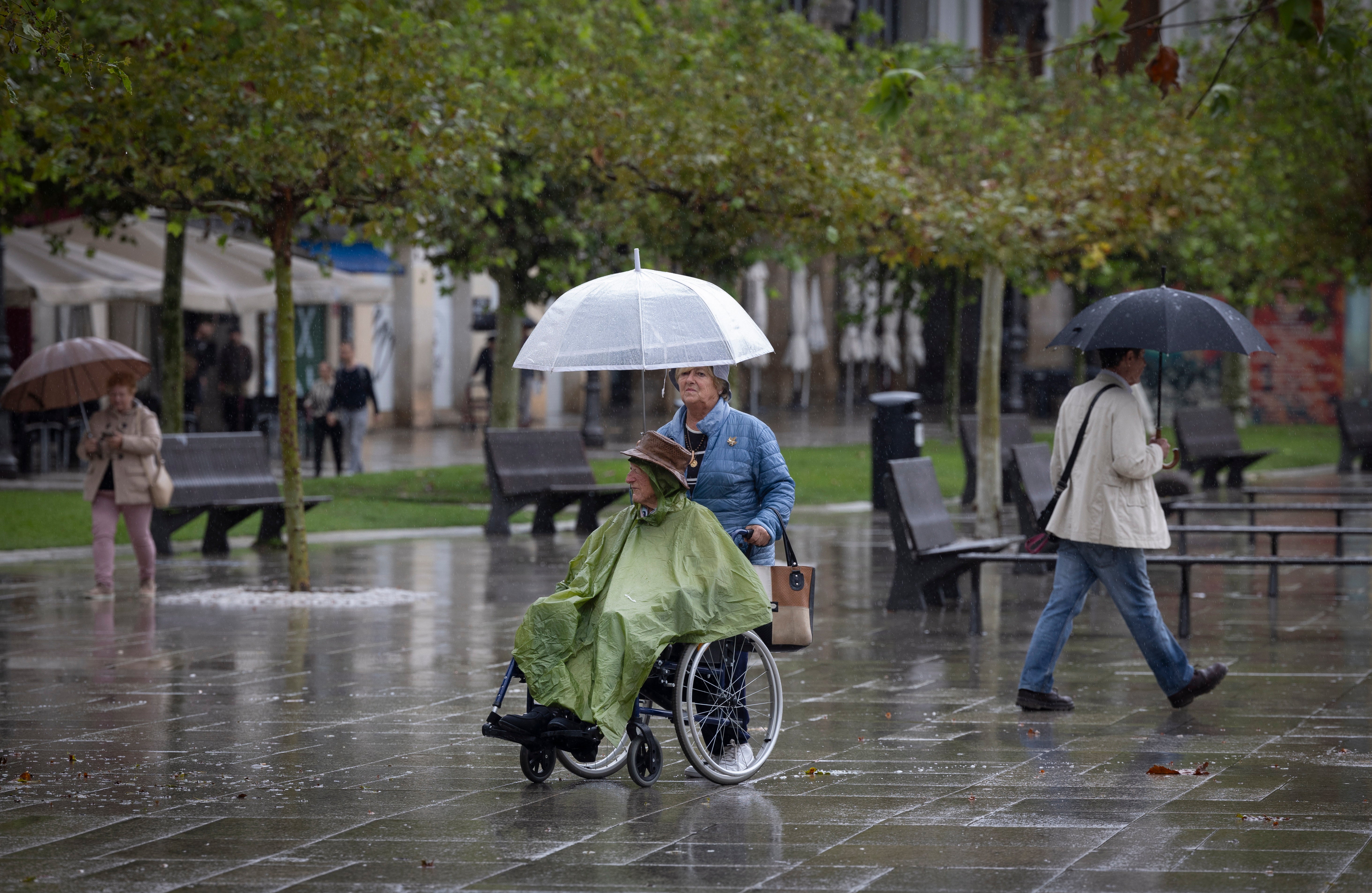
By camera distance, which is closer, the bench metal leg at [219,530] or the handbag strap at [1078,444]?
the handbag strap at [1078,444]

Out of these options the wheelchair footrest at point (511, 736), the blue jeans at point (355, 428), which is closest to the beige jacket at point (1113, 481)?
the wheelchair footrest at point (511, 736)

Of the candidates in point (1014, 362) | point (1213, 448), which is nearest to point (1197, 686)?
point (1213, 448)

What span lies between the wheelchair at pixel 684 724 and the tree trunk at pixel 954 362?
24.8m

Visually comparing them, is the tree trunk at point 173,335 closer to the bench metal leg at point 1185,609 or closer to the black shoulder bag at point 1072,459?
the bench metal leg at point 1185,609

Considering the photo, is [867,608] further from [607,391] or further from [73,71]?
[607,391]

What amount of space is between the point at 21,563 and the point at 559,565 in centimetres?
433

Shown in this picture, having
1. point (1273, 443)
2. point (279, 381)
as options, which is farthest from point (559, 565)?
point (1273, 443)

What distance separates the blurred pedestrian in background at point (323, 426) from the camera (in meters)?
23.1

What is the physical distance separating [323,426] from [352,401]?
482 millimetres

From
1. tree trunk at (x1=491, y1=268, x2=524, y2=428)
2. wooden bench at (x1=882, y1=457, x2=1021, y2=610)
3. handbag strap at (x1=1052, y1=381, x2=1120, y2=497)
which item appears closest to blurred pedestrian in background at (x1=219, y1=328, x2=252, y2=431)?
tree trunk at (x1=491, y1=268, x2=524, y2=428)

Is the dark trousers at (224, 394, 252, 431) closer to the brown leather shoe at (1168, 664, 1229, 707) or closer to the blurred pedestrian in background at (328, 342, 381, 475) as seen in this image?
the blurred pedestrian in background at (328, 342, 381, 475)

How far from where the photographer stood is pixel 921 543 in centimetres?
1147

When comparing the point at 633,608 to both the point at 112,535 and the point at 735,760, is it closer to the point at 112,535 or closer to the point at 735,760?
the point at 735,760

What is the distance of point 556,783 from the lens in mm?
6422
